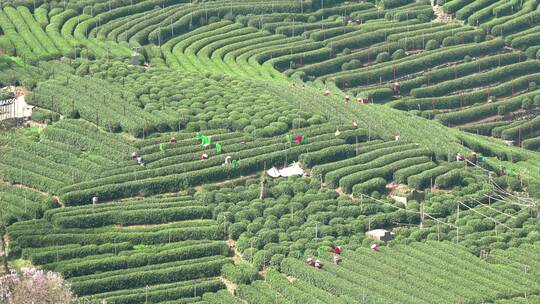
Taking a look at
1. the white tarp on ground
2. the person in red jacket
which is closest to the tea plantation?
the white tarp on ground

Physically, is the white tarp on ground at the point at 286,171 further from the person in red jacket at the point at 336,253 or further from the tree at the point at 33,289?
the tree at the point at 33,289

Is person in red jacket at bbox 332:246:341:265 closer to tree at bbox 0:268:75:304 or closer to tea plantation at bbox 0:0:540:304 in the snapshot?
tea plantation at bbox 0:0:540:304

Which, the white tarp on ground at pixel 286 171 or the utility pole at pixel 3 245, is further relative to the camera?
the white tarp on ground at pixel 286 171

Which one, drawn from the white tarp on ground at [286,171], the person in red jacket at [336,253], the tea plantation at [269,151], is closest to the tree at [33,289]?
the tea plantation at [269,151]

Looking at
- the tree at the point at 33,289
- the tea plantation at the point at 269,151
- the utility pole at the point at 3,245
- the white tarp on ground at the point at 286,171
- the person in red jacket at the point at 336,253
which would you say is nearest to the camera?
the tree at the point at 33,289

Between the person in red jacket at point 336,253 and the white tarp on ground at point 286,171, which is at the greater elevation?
the white tarp on ground at point 286,171

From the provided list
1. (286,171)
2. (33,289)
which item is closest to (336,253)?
(286,171)
